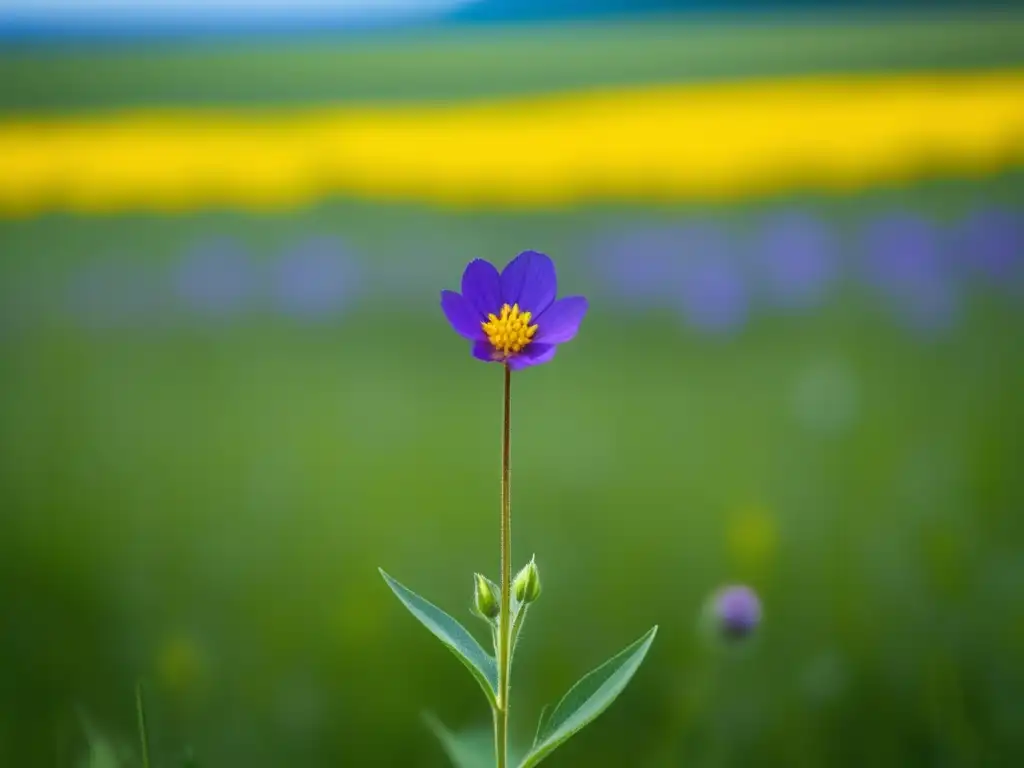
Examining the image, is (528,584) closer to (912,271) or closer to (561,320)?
(561,320)

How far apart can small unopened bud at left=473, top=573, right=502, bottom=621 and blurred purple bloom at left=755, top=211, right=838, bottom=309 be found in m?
0.70

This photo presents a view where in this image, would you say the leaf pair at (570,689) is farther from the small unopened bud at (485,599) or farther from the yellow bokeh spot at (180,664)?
the yellow bokeh spot at (180,664)

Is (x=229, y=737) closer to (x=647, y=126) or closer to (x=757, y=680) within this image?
(x=757, y=680)

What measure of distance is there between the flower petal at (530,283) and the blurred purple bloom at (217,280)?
0.67m

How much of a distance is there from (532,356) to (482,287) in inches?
1.9

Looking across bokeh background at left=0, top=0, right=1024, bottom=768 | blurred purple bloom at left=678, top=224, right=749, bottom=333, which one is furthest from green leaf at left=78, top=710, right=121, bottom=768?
blurred purple bloom at left=678, top=224, right=749, bottom=333

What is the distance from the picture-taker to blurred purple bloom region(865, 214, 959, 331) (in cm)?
104

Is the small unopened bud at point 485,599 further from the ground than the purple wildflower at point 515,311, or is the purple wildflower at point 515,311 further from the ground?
the purple wildflower at point 515,311

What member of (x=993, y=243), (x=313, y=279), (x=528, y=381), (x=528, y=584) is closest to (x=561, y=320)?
(x=528, y=584)

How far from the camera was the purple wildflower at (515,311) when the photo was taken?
0.46 meters

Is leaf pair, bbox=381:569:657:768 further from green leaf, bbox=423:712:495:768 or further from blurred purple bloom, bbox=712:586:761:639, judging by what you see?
blurred purple bloom, bbox=712:586:761:639

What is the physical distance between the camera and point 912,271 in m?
1.08

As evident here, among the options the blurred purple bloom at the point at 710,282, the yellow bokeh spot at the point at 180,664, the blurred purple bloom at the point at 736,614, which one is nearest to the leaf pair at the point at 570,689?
the blurred purple bloom at the point at 736,614

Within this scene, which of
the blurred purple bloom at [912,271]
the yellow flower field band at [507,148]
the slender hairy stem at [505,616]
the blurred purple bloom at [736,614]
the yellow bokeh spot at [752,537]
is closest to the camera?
the slender hairy stem at [505,616]
